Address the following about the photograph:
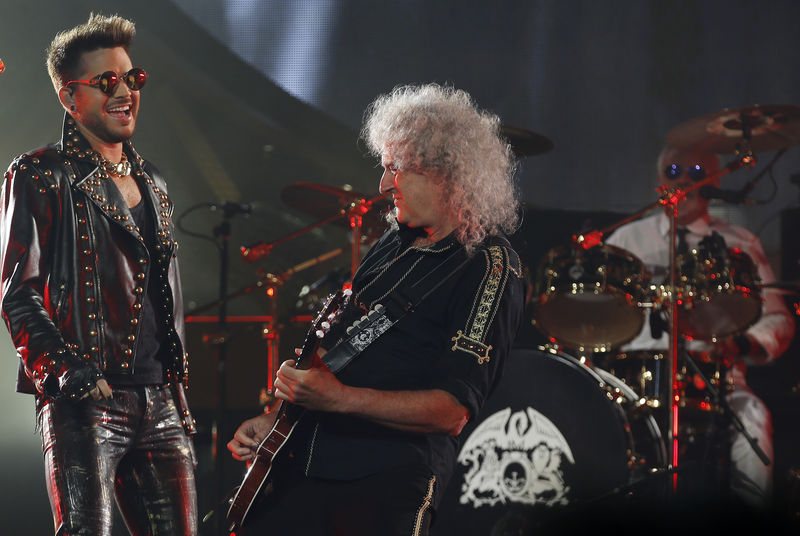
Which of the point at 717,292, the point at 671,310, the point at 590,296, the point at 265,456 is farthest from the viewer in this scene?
the point at 590,296

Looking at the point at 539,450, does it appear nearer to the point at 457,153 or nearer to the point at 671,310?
the point at 671,310

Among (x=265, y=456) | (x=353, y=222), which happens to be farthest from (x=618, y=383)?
(x=265, y=456)

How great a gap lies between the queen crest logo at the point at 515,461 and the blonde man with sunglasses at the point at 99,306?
2.18 m

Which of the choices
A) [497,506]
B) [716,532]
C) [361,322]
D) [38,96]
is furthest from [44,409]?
[38,96]

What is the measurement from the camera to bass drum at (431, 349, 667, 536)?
4.38m

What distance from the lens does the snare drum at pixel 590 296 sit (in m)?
4.73

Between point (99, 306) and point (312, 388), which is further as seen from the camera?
point (99, 306)

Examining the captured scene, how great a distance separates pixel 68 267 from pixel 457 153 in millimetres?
1069

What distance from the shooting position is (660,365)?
5180 millimetres

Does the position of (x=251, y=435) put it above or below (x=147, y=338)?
below

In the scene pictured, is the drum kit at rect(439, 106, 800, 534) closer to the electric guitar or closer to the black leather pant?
the black leather pant

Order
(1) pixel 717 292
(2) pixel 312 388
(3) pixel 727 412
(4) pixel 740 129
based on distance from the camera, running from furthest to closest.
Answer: (4) pixel 740 129
(3) pixel 727 412
(1) pixel 717 292
(2) pixel 312 388

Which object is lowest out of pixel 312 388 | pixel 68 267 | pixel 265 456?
pixel 265 456

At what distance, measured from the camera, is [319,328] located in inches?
81.2
